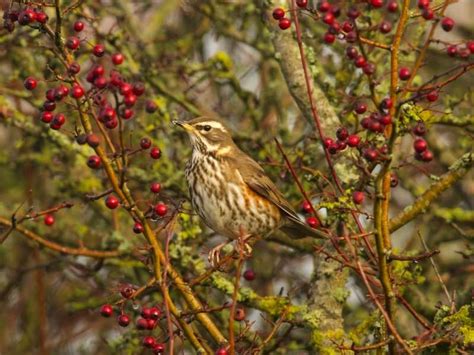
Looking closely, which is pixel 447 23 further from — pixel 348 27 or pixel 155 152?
pixel 155 152

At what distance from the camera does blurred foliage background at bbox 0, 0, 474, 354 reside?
17.4 ft

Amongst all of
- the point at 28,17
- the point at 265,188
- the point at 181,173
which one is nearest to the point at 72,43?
the point at 28,17

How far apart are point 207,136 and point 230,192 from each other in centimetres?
38

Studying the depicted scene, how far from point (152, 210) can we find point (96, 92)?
470 mm

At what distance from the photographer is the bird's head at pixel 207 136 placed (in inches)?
215

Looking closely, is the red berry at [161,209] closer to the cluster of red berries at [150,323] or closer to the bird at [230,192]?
the cluster of red berries at [150,323]

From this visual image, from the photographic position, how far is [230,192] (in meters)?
5.32

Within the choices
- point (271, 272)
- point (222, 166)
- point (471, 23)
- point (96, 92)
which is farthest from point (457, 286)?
point (96, 92)

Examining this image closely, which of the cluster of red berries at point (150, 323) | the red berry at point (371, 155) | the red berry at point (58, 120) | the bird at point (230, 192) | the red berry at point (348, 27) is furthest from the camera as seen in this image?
the bird at point (230, 192)

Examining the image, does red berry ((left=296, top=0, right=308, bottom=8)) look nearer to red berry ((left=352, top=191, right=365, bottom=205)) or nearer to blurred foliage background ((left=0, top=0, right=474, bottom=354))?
red berry ((left=352, top=191, right=365, bottom=205))

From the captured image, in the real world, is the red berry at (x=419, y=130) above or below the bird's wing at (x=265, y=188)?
above

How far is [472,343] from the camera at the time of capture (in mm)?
3523

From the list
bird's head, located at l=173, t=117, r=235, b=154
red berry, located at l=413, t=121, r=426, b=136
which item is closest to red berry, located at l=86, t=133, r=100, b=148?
red berry, located at l=413, t=121, r=426, b=136

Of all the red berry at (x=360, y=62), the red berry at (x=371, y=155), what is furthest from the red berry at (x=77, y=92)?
Result: the red berry at (x=360, y=62)
